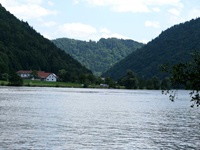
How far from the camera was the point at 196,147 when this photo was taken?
130 feet

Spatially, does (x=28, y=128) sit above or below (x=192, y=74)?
below

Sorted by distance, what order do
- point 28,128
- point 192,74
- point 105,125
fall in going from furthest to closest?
point 105,125
point 28,128
point 192,74

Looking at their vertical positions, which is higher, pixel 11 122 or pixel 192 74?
pixel 192 74

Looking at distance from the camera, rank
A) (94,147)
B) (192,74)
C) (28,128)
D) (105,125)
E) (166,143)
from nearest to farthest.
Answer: (192,74) < (94,147) < (166,143) < (28,128) < (105,125)

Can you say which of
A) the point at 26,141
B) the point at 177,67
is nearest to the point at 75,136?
the point at 26,141

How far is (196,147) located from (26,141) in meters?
17.0

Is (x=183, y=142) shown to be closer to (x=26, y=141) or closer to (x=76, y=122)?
(x=26, y=141)

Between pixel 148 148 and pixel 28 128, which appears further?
pixel 28 128

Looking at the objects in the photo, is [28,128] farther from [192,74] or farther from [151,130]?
[192,74]

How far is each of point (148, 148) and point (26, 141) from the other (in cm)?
1216

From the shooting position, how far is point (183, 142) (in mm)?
42594

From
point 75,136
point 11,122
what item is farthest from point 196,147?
point 11,122

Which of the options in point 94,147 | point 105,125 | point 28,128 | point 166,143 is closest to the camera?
point 94,147

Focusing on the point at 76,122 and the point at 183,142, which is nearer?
the point at 183,142
